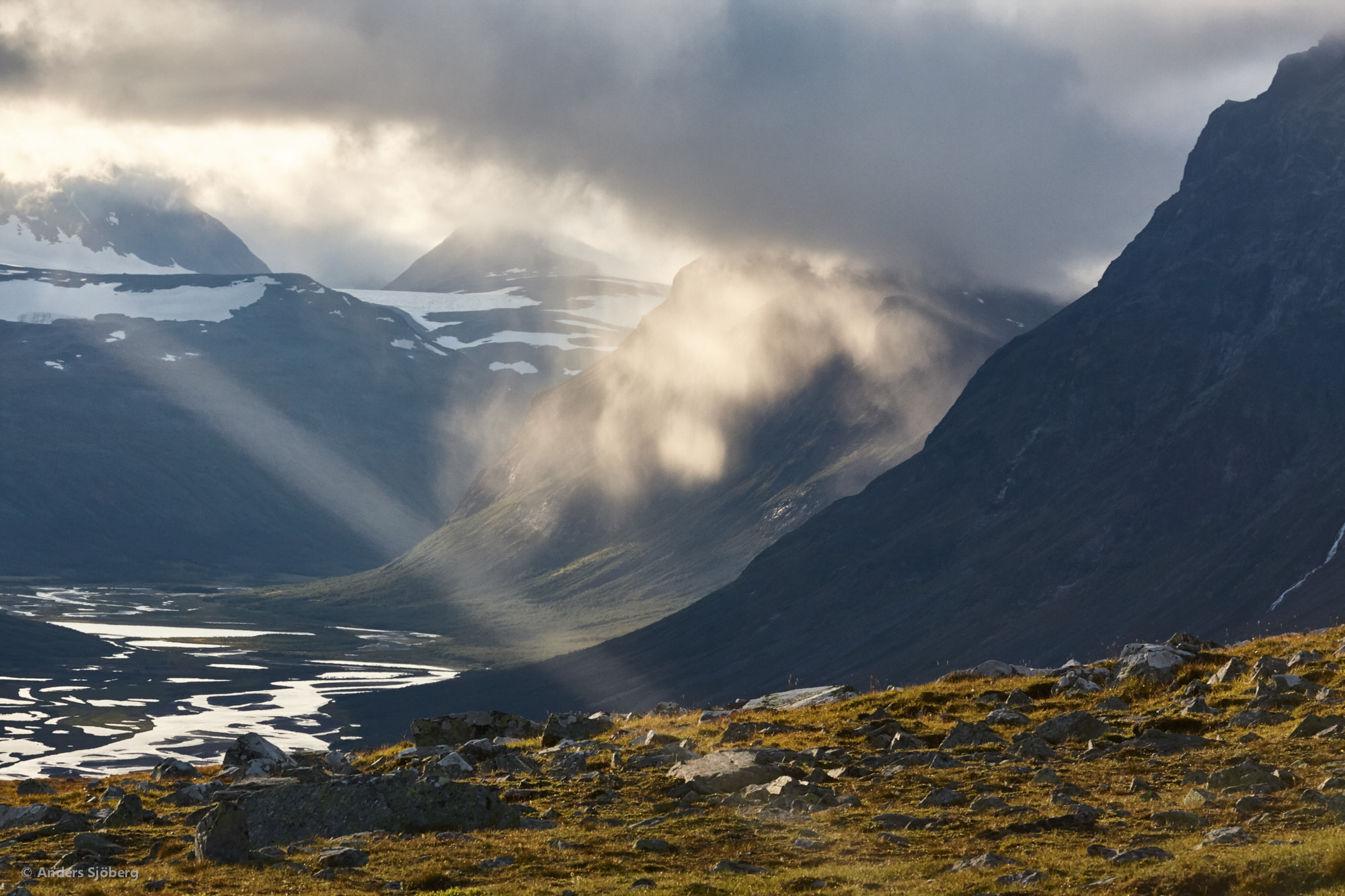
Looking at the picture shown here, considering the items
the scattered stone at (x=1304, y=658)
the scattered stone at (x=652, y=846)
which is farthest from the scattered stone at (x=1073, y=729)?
the scattered stone at (x=652, y=846)

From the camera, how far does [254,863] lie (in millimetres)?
25391

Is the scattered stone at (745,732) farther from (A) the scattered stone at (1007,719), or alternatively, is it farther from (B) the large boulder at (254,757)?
(B) the large boulder at (254,757)

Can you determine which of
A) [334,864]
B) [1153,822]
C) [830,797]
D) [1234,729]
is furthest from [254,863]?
[1234,729]

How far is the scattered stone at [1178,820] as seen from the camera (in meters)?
23.5

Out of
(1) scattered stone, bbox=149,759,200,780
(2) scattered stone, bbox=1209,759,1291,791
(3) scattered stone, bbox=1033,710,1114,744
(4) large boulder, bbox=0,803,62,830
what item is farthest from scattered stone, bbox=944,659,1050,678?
(4) large boulder, bbox=0,803,62,830

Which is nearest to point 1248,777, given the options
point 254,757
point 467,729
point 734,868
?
point 734,868

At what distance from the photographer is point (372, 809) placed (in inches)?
1139

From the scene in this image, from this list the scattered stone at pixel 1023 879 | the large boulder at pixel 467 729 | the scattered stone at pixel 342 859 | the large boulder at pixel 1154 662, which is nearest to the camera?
the scattered stone at pixel 1023 879

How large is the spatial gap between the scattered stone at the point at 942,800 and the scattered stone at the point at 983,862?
5.30m

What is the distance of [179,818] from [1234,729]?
1039 inches

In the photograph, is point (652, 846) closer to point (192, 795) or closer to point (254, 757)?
point (192, 795)

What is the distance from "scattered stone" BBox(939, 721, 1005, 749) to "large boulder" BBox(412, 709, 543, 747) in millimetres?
18212

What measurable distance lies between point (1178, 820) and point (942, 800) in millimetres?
5199

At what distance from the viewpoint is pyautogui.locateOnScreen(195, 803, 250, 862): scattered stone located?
2562 cm
